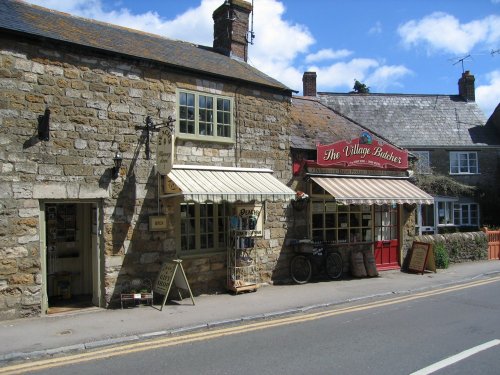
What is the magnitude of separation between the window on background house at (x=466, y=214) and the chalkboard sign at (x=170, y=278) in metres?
24.6

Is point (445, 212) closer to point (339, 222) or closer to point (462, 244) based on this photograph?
point (462, 244)

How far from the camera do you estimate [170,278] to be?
30.6 feet

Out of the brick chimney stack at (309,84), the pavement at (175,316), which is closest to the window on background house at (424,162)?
the brick chimney stack at (309,84)

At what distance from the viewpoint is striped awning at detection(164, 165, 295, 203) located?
9484mm

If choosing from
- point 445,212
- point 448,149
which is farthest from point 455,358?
point 448,149

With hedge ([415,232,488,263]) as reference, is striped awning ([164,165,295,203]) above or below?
above

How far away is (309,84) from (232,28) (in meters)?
14.0

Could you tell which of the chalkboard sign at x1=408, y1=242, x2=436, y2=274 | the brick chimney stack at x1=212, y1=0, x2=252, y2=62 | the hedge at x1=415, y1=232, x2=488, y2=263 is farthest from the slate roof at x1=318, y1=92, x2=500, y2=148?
the brick chimney stack at x1=212, y1=0, x2=252, y2=62

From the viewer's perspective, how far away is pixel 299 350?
6.62 meters

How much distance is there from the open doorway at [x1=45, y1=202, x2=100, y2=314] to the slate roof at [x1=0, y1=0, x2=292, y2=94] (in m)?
3.58

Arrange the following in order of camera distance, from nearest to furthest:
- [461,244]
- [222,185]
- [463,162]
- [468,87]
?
[222,185]
[461,244]
[463,162]
[468,87]

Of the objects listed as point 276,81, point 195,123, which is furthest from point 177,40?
point 195,123

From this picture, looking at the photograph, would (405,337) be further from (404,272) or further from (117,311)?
(404,272)

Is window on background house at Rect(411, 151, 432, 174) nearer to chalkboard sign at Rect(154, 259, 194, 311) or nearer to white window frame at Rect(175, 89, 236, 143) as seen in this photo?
white window frame at Rect(175, 89, 236, 143)
